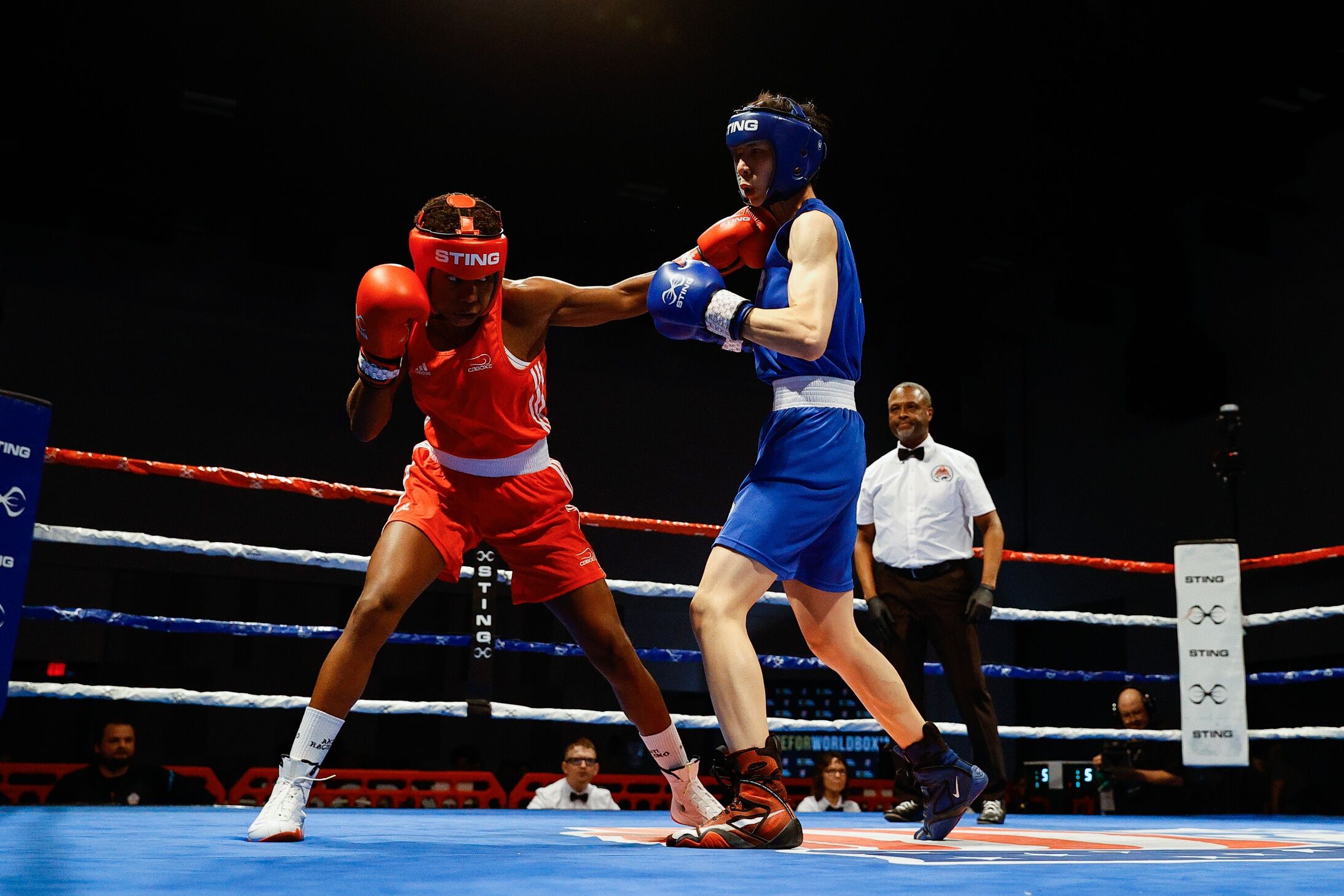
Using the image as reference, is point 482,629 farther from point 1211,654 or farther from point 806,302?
point 1211,654

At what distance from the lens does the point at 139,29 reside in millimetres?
6594

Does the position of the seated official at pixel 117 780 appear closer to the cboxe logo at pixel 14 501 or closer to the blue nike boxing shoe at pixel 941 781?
the cboxe logo at pixel 14 501

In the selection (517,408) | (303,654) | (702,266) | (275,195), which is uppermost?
(275,195)

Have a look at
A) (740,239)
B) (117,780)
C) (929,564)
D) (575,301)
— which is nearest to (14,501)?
(575,301)

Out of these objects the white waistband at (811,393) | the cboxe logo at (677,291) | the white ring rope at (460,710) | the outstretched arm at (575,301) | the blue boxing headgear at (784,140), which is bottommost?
the white ring rope at (460,710)

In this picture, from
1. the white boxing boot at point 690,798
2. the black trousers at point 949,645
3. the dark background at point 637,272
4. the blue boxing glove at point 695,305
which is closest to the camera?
the blue boxing glove at point 695,305

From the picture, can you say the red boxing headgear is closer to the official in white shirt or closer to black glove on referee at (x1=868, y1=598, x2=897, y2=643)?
black glove on referee at (x1=868, y1=598, x2=897, y2=643)

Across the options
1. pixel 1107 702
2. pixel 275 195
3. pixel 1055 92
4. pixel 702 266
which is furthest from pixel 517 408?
pixel 1107 702

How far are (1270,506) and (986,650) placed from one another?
10.9 ft

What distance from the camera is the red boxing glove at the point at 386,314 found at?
2.08 m

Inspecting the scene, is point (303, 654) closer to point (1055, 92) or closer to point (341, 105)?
point (341, 105)

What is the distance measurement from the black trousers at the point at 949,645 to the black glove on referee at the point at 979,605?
0.09ft

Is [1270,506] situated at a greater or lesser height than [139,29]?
lesser

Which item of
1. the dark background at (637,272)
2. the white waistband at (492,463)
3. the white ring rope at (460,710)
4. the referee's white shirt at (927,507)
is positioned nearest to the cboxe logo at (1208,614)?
the white ring rope at (460,710)
